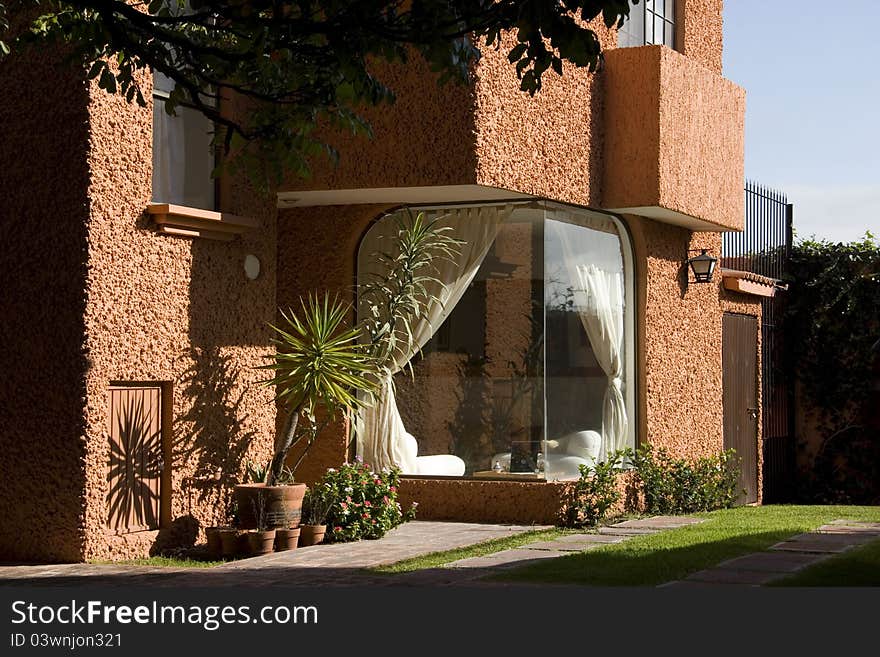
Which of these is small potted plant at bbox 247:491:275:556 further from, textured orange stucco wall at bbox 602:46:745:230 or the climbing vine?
the climbing vine

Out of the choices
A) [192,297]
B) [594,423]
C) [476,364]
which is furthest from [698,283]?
[192,297]

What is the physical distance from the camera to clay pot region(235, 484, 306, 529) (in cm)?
1050

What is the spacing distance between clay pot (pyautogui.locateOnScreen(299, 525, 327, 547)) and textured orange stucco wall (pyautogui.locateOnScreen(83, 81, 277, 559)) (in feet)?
2.54

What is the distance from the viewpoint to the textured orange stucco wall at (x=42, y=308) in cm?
973

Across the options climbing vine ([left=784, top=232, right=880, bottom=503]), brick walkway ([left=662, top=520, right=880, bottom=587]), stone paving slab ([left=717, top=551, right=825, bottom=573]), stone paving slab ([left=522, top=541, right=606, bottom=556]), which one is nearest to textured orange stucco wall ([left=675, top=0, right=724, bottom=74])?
climbing vine ([left=784, top=232, right=880, bottom=503])

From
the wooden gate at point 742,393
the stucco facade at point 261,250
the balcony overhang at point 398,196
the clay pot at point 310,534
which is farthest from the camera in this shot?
the wooden gate at point 742,393

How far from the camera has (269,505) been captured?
10500mm

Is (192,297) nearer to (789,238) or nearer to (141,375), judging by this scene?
(141,375)

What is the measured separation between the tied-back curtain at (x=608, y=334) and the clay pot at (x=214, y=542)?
168 inches

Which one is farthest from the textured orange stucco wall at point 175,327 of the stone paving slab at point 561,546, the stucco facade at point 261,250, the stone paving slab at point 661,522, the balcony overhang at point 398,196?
the stone paving slab at point 661,522

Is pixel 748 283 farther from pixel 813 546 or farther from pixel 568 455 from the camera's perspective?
pixel 813 546

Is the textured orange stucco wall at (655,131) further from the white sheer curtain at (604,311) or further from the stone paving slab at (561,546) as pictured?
the stone paving slab at (561,546)

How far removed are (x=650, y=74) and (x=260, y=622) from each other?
7745mm

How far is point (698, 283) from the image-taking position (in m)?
15.0
